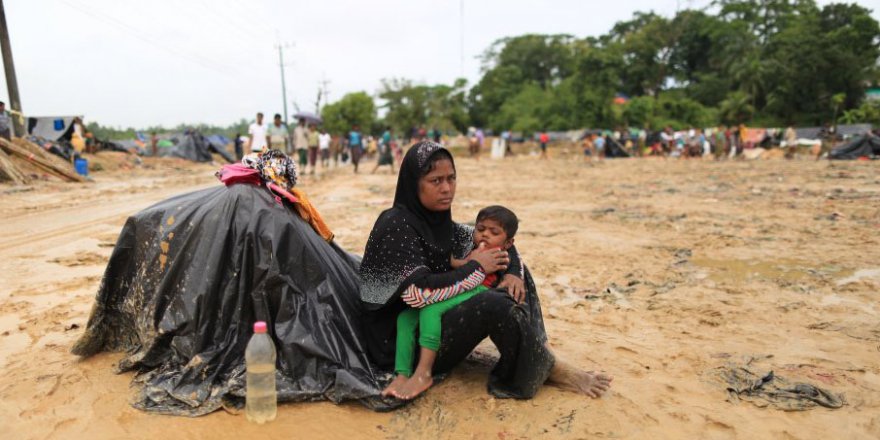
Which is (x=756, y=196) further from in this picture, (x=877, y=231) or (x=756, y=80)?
(x=756, y=80)

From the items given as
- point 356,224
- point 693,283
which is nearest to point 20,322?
point 356,224

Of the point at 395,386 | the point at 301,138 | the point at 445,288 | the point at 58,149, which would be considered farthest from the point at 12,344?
the point at 58,149

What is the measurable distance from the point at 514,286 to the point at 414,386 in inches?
24.8

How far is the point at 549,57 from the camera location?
194 feet

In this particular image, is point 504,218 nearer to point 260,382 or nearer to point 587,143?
point 260,382

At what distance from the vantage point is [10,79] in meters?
13.9

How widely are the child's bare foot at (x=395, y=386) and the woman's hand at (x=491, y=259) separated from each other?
62cm

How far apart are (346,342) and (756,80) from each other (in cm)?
3707

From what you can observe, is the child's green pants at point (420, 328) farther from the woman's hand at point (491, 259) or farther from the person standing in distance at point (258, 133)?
the person standing in distance at point (258, 133)

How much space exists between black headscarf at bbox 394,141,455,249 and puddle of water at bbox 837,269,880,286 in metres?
3.76

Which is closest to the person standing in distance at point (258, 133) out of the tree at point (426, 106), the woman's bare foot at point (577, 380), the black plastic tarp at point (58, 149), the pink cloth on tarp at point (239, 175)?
the black plastic tarp at point (58, 149)

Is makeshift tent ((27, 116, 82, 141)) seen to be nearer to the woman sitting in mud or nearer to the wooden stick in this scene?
the wooden stick

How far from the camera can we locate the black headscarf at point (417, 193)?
2410 millimetres

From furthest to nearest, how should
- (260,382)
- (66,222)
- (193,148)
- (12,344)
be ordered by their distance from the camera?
(193,148) → (66,222) → (12,344) → (260,382)
